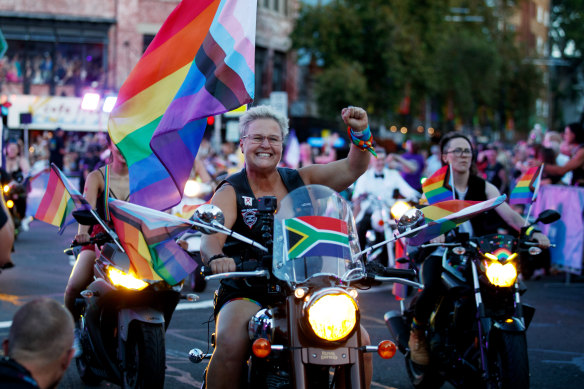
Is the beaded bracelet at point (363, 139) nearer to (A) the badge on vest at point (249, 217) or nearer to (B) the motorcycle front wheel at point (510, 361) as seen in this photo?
(A) the badge on vest at point (249, 217)

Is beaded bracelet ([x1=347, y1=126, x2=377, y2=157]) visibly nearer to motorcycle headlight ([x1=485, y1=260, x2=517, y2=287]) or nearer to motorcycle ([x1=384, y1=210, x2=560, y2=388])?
motorcycle ([x1=384, y1=210, x2=560, y2=388])

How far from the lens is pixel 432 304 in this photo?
6.34 m

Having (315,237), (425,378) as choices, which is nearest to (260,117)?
(315,237)

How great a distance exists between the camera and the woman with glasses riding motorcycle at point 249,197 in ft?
14.3

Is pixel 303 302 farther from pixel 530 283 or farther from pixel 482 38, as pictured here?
pixel 482 38

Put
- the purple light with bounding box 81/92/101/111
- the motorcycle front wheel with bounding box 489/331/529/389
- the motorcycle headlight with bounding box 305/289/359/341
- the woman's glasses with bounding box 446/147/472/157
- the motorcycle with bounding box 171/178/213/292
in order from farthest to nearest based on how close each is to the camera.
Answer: the purple light with bounding box 81/92/101/111, the motorcycle with bounding box 171/178/213/292, the woman's glasses with bounding box 446/147/472/157, the motorcycle front wheel with bounding box 489/331/529/389, the motorcycle headlight with bounding box 305/289/359/341

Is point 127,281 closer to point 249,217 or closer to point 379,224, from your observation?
point 249,217

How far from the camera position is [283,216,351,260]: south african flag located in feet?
13.0

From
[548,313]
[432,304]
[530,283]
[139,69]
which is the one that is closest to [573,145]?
[530,283]

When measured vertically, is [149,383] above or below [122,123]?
below

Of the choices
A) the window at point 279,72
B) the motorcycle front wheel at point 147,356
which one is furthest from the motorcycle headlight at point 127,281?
the window at point 279,72

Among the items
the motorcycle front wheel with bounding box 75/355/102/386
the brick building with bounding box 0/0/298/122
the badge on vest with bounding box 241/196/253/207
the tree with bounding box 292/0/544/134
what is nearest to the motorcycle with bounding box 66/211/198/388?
the motorcycle front wheel with bounding box 75/355/102/386

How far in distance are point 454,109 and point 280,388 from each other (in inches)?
1990

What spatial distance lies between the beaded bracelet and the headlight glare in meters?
1.39
